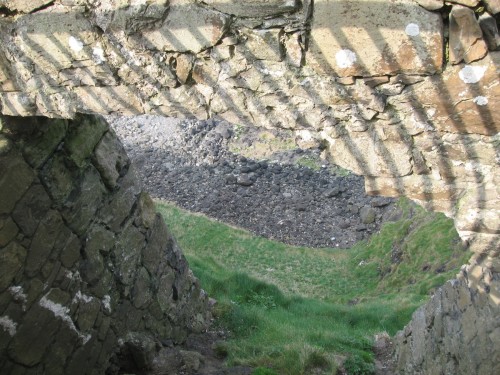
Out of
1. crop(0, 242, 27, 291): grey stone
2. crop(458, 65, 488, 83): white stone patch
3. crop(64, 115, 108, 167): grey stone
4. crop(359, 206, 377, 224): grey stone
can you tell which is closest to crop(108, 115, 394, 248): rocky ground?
crop(359, 206, 377, 224): grey stone

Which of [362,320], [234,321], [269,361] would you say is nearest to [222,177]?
[362,320]

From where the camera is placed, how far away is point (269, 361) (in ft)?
15.4

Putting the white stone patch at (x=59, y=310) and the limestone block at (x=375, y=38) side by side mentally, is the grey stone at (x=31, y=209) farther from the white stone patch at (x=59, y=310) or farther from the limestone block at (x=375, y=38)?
the limestone block at (x=375, y=38)

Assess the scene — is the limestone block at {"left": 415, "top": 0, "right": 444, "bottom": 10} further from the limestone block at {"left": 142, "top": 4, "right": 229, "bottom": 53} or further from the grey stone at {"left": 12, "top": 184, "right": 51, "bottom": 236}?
the grey stone at {"left": 12, "top": 184, "right": 51, "bottom": 236}

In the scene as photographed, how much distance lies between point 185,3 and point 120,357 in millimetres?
3343

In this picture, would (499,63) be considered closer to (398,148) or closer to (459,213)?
(398,148)

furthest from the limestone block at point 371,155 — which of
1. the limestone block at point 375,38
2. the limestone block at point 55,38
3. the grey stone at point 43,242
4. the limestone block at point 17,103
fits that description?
the grey stone at point 43,242

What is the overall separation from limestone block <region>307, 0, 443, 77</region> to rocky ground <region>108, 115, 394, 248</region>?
13.1 meters

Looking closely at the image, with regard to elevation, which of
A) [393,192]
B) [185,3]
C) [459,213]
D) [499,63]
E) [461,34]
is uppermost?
[185,3]

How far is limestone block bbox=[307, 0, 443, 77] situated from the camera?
2.15 metres

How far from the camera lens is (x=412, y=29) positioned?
2.17 m

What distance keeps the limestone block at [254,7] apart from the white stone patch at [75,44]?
81 cm

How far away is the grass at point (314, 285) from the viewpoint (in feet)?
16.9

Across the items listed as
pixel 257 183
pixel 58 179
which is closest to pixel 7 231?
pixel 58 179
